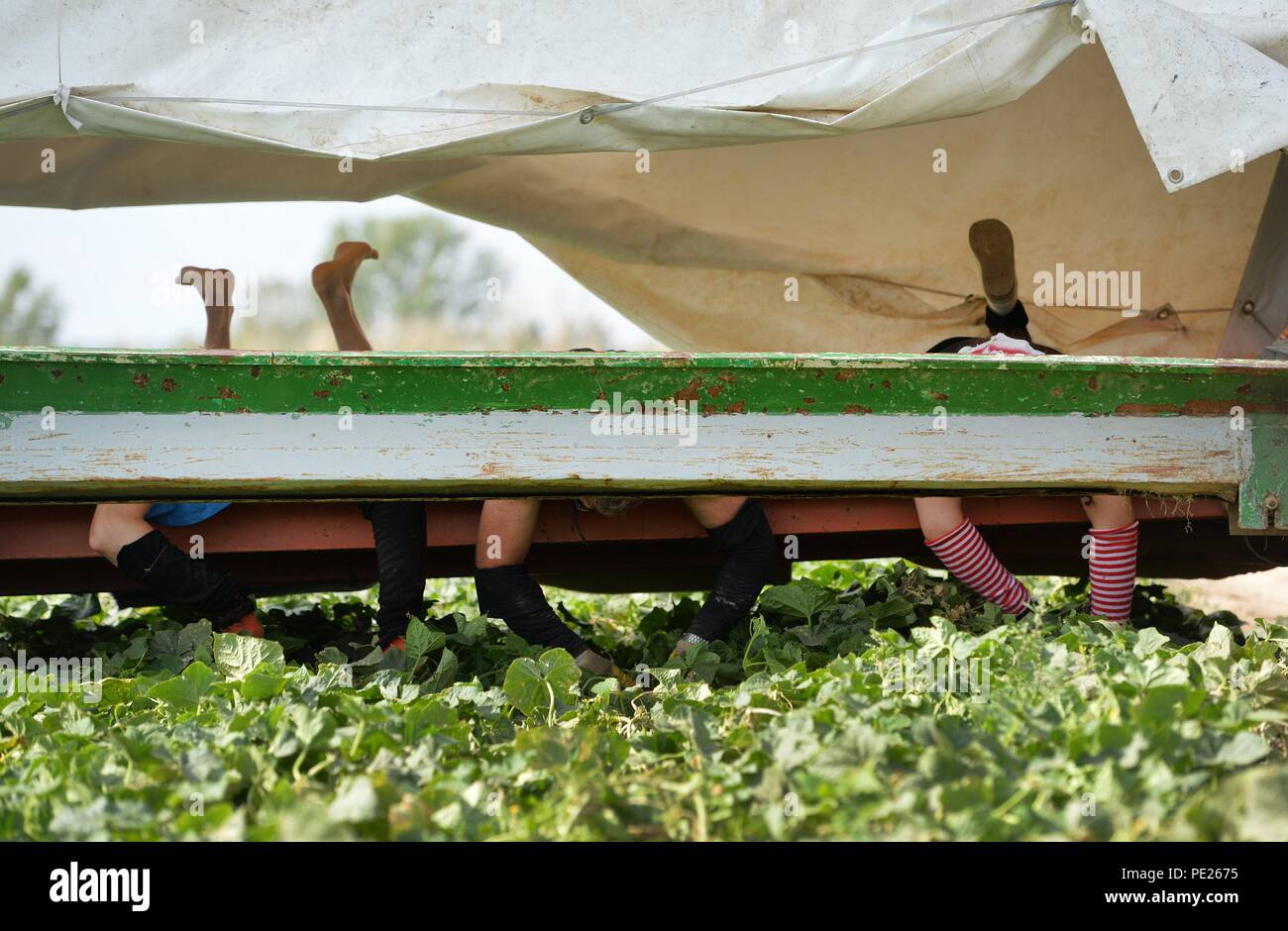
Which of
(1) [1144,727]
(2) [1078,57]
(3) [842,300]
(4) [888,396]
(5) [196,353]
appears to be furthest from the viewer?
(3) [842,300]

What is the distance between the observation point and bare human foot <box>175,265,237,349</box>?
4.02m

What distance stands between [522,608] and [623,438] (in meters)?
0.77

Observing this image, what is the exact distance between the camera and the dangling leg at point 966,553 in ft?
11.9

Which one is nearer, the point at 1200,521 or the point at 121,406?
the point at 121,406

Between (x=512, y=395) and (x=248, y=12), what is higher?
(x=248, y=12)

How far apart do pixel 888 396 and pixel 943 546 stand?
31.4 inches

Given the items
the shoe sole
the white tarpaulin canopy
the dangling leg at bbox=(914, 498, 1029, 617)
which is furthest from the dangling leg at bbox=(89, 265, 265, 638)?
the shoe sole

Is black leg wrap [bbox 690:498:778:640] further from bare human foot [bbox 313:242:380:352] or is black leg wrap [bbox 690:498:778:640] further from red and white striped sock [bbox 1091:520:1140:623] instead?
bare human foot [bbox 313:242:380:352]

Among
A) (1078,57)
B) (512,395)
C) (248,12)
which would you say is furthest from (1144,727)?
(1078,57)

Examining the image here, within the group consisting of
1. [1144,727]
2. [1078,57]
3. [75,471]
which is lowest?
[1144,727]

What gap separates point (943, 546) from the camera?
3.66 metres
